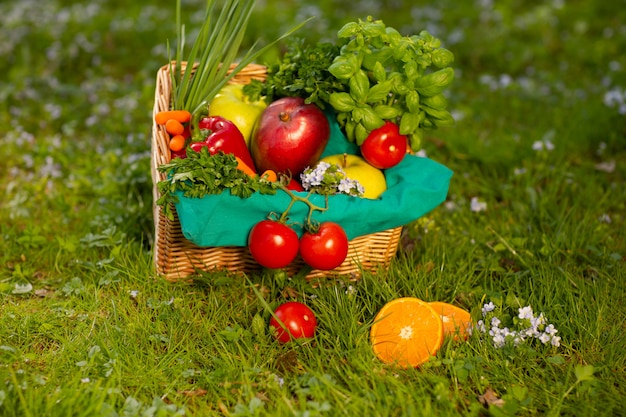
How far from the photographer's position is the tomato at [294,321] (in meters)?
2.49

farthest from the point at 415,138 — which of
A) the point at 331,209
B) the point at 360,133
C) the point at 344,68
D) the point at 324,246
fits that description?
the point at 324,246

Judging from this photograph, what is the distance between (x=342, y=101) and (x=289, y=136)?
0.82 ft

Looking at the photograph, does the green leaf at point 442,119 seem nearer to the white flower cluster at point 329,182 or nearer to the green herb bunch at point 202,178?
the white flower cluster at point 329,182

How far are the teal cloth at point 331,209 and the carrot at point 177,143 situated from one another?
252mm

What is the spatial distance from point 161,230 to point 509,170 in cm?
205

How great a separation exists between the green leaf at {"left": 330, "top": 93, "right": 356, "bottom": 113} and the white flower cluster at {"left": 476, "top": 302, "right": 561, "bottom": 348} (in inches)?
37.9

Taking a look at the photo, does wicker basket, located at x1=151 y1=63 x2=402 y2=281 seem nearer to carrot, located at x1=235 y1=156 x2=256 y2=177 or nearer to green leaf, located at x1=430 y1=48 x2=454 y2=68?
carrot, located at x1=235 y1=156 x2=256 y2=177

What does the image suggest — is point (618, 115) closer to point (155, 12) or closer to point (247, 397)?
point (247, 397)

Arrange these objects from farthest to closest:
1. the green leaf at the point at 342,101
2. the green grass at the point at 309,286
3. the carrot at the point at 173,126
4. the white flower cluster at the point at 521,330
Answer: the green leaf at the point at 342,101 → the carrot at the point at 173,126 → the white flower cluster at the point at 521,330 → the green grass at the point at 309,286

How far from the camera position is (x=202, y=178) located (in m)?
2.46

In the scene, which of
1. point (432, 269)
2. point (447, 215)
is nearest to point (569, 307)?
point (432, 269)

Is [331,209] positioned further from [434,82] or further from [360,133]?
[434,82]

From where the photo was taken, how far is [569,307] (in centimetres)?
268

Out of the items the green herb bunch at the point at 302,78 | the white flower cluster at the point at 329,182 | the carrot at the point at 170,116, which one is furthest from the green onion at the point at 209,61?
the white flower cluster at the point at 329,182
